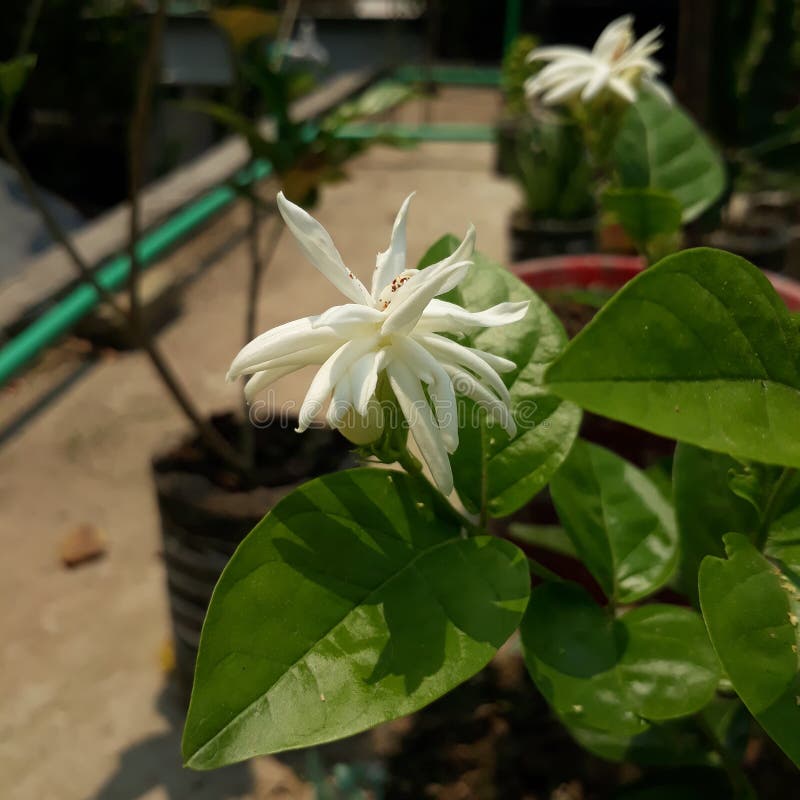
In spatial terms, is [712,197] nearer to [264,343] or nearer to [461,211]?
[264,343]

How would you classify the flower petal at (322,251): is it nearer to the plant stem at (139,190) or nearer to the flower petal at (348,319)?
the flower petal at (348,319)

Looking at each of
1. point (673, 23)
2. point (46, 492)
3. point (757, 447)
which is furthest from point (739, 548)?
point (673, 23)

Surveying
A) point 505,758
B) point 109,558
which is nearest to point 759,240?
point 505,758

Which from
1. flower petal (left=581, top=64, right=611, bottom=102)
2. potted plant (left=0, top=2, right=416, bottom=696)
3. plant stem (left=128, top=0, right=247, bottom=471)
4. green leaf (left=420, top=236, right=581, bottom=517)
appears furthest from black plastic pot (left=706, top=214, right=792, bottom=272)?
green leaf (left=420, top=236, right=581, bottom=517)

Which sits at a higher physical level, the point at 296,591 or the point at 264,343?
the point at 264,343

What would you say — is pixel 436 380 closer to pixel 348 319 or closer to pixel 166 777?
pixel 348 319

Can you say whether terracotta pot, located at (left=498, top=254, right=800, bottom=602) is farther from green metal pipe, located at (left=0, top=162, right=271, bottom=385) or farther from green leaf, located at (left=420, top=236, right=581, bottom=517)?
green metal pipe, located at (left=0, top=162, right=271, bottom=385)
